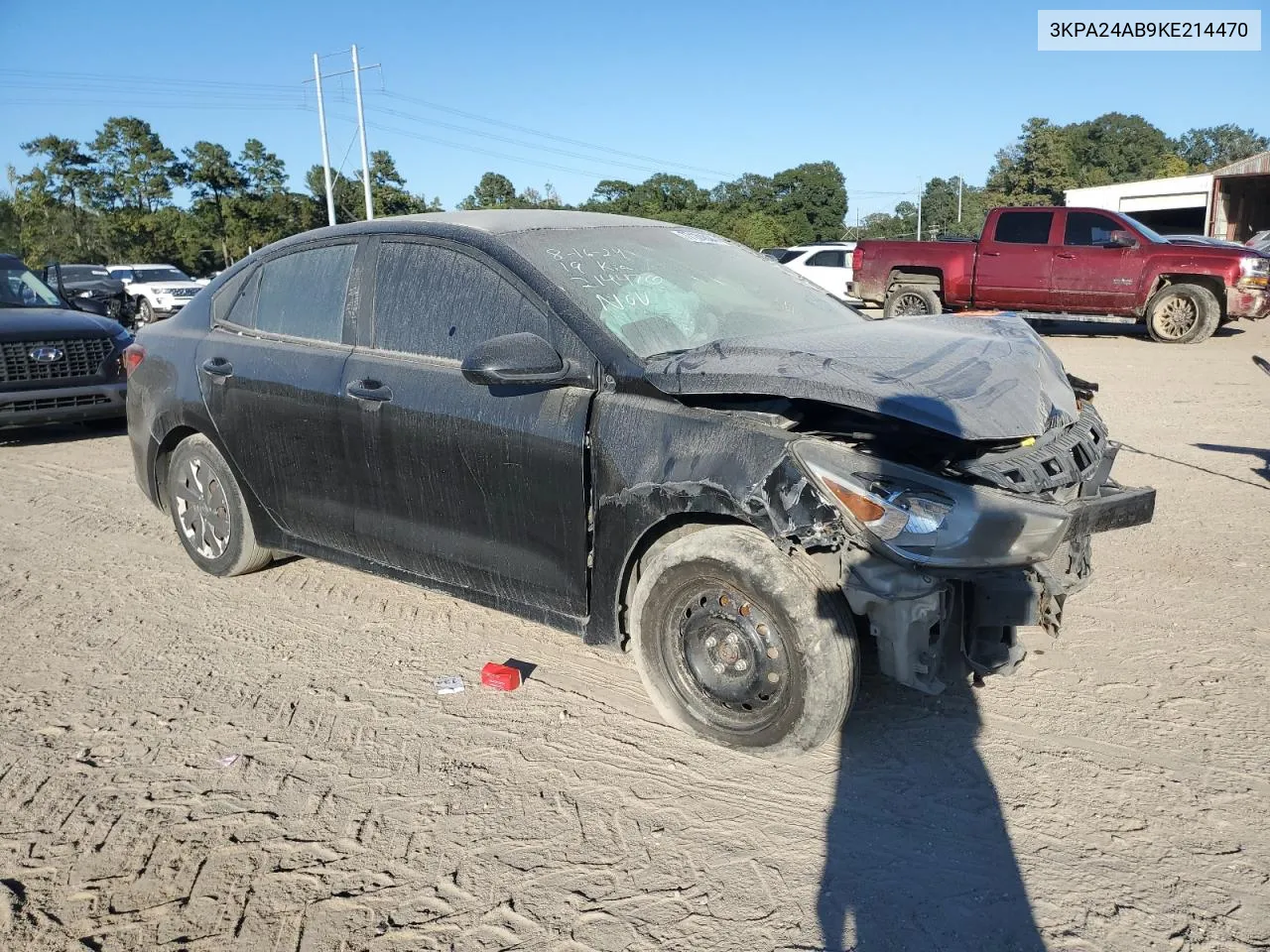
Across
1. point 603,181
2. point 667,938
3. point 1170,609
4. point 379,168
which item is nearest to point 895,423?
point 667,938

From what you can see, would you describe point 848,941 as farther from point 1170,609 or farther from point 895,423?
point 1170,609

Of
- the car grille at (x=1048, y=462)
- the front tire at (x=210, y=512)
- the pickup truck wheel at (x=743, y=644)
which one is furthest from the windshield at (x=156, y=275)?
the car grille at (x=1048, y=462)

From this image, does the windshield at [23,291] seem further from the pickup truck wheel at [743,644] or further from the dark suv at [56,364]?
the pickup truck wheel at [743,644]

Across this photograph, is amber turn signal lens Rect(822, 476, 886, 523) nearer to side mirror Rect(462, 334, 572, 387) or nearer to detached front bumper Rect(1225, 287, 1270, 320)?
side mirror Rect(462, 334, 572, 387)

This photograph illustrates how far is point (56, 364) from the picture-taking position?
895 centimetres

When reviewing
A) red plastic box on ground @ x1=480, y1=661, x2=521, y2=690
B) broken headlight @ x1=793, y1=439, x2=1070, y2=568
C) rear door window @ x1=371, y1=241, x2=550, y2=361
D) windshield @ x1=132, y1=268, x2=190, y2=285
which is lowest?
red plastic box on ground @ x1=480, y1=661, x2=521, y2=690

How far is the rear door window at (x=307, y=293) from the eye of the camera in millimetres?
4383

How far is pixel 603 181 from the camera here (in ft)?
204

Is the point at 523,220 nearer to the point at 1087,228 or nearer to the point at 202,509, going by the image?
the point at 202,509

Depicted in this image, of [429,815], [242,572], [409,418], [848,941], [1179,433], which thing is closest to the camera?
[848,941]

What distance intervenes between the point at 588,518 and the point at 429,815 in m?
1.10

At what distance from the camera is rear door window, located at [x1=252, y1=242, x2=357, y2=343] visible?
4.38m

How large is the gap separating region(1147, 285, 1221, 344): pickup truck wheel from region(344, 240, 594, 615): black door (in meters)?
13.2

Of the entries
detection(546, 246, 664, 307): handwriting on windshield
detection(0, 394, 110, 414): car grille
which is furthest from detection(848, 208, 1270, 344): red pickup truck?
detection(546, 246, 664, 307): handwriting on windshield
